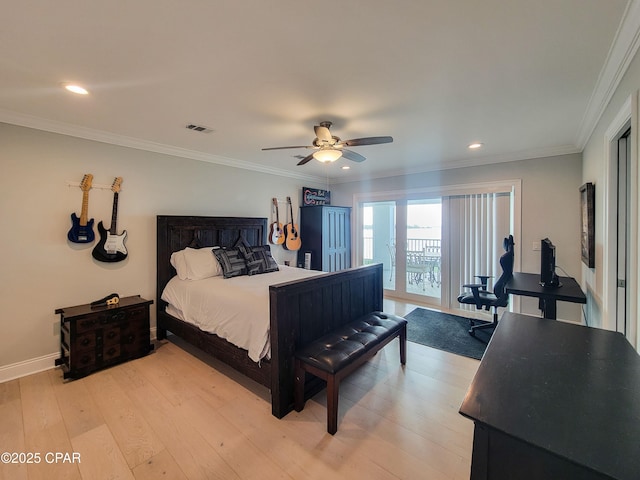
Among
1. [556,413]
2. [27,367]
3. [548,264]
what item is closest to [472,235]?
[548,264]

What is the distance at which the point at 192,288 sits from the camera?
3037 millimetres

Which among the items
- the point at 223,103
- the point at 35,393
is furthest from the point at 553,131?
the point at 35,393

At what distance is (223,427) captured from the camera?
196 cm

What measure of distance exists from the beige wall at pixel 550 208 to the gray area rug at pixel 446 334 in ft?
3.22

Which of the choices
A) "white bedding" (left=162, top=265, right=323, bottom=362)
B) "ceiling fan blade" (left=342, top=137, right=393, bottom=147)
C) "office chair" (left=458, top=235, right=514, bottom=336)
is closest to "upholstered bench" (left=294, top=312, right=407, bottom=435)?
"white bedding" (left=162, top=265, right=323, bottom=362)

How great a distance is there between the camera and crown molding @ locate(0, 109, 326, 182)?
2520 mm

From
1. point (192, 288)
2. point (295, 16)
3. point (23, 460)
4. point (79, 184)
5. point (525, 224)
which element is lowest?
point (23, 460)

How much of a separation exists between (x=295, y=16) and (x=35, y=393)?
3.50m

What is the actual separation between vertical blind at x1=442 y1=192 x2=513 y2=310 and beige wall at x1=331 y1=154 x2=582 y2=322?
266 millimetres

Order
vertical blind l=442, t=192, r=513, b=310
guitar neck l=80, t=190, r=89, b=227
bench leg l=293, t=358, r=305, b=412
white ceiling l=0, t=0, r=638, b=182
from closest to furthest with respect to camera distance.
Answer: white ceiling l=0, t=0, r=638, b=182 < bench leg l=293, t=358, r=305, b=412 < guitar neck l=80, t=190, r=89, b=227 < vertical blind l=442, t=192, r=513, b=310

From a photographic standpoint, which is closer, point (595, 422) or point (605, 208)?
point (595, 422)

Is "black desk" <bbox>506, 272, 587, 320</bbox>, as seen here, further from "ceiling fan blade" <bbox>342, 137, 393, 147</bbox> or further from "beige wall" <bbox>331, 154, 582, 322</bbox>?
"ceiling fan blade" <bbox>342, 137, 393, 147</bbox>

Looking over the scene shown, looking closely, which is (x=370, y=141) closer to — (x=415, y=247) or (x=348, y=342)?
(x=348, y=342)

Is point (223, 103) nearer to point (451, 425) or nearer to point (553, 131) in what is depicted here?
point (451, 425)
